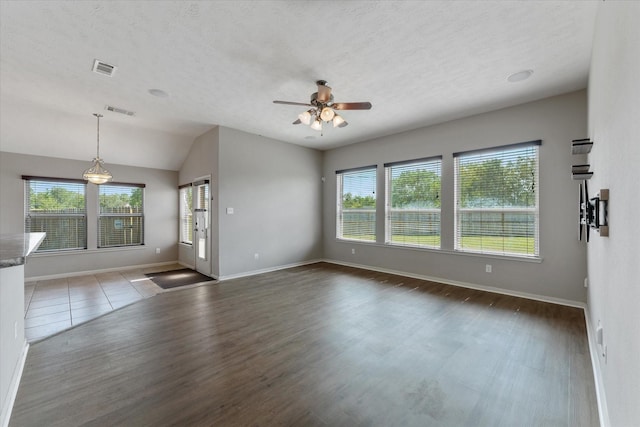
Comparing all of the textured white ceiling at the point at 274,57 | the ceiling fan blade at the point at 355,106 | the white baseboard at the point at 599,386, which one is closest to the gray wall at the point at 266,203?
the textured white ceiling at the point at 274,57

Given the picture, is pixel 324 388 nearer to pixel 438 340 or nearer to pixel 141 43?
pixel 438 340

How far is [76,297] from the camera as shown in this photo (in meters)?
4.16

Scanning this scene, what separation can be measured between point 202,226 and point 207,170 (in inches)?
47.3

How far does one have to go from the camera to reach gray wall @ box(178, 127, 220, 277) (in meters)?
5.23

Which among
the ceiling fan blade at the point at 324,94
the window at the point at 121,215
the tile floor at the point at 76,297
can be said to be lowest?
the tile floor at the point at 76,297

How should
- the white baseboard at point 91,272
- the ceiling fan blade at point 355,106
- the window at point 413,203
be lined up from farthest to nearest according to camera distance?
the white baseboard at point 91,272, the window at point 413,203, the ceiling fan blade at point 355,106

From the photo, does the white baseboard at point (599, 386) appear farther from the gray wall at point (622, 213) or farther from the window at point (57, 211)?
the window at point (57, 211)

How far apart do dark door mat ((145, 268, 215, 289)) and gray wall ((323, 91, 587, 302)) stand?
377 centimetres

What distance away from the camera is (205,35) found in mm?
2541

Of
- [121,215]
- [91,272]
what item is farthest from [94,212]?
[91,272]

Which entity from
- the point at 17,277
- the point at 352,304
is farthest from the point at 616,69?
the point at 17,277

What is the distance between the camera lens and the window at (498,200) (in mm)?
4066

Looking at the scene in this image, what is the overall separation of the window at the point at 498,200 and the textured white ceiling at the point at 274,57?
0.80 metres

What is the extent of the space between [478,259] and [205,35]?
4885 millimetres
